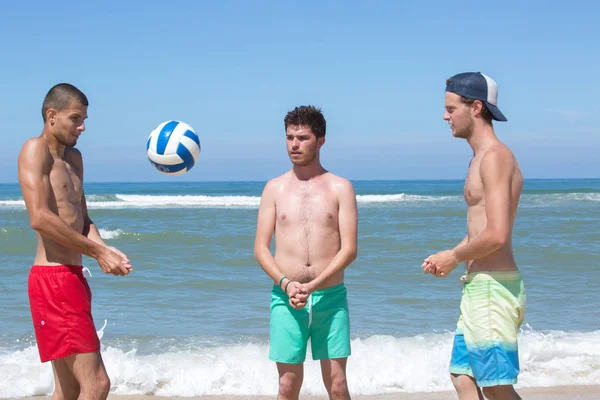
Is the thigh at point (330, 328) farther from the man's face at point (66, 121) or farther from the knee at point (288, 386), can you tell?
the man's face at point (66, 121)

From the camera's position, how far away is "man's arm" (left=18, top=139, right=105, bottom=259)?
13.1 ft

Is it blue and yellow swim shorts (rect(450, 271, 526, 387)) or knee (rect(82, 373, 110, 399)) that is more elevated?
blue and yellow swim shorts (rect(450, 271, 526, 387))

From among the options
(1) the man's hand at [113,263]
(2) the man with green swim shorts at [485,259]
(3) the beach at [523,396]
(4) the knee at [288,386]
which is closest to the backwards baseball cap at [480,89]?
(2) the man with green swim shorts at [485,259]

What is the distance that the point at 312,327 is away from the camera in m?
4.37

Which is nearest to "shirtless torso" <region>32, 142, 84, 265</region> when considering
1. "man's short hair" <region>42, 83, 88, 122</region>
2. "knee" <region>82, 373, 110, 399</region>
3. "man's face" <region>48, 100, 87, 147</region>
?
"man's face" <region>48, 100, 87, 147</region>

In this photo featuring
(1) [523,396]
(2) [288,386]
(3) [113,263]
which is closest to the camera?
(3) [113,263]

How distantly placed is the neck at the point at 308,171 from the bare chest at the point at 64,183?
136cm

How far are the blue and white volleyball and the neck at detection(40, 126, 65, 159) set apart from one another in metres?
2.04

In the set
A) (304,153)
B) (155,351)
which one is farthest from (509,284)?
(155,351)

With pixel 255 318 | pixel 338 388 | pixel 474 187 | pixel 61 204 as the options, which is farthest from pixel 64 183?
pixel 255 318

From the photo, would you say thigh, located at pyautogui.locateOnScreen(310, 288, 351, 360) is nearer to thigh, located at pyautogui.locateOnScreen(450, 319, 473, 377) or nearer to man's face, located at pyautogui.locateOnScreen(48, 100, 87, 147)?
thigh, located at pyautogui.locateOnScreen(450, 319, 473, 377)

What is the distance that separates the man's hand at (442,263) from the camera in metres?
3.82

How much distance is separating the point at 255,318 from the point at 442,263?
16.7ft

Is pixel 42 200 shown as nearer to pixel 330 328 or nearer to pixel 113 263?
pixel 113 263
